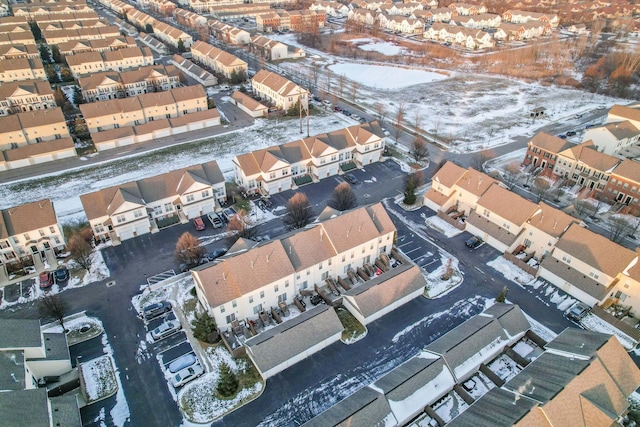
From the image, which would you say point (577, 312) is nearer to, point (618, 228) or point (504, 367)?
point (504, 367)

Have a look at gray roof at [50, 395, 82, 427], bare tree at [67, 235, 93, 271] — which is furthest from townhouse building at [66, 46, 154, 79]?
gray roof at [50, 395, 82, 427]

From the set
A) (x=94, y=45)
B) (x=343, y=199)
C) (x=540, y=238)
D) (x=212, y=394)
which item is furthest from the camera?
(x=94, y=45)

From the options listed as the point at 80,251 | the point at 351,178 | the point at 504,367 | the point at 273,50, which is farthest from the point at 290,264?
the point at 273,50

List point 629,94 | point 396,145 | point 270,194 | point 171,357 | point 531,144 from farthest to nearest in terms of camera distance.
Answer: point 629,94 < point 396,145 < point 531,144 < point 270,194 < point 171,357

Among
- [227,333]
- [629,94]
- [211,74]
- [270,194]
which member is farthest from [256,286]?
[629,94]

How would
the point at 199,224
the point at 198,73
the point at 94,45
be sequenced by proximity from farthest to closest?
the point at 94,45
the point at 198,73
the point at 199,224

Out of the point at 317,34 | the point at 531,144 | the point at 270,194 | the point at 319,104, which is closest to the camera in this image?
the point at 270,194

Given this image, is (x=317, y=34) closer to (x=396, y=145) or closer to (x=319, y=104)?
(x=319, y=104)
